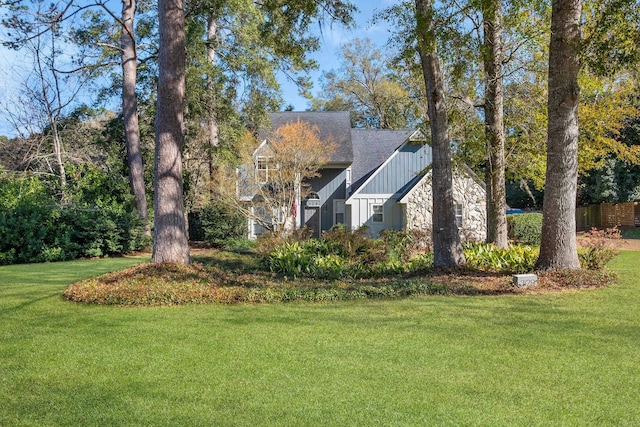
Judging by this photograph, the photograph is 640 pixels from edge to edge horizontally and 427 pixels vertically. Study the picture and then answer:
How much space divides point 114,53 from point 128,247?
870cm

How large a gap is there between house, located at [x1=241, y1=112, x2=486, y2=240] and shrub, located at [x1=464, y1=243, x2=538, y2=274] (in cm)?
926

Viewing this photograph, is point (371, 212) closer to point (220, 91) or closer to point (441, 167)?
point (220, 91)

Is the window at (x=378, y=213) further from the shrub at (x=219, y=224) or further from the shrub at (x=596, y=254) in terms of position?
the shrub at (x=596, y=254)

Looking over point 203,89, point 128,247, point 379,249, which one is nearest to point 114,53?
point 203,89

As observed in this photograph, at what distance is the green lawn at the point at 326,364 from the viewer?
3412 mm

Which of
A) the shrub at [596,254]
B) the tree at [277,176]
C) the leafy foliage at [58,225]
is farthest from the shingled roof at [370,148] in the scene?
the shrub at [596,254]

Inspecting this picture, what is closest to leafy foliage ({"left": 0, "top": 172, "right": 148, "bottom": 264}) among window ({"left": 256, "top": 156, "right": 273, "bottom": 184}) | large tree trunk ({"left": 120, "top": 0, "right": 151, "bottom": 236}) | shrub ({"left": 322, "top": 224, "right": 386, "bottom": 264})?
large tree trunk ({"left": 120, "top": 0, "right": 151, "bottom": 236})

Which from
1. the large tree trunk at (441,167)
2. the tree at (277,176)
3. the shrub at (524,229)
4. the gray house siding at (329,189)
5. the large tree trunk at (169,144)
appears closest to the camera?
the large tree trunk at (169,144)

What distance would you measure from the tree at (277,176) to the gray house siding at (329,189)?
14.0 feet

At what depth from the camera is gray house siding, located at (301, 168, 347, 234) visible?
84.9ft

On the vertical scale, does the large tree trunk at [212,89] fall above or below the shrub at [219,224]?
above

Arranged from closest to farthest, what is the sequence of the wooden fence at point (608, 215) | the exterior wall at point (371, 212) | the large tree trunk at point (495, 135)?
the large tree trunk at point (495, 135) → the exterior wall at point (371, 212) → the wooden fence at point (608, 215)

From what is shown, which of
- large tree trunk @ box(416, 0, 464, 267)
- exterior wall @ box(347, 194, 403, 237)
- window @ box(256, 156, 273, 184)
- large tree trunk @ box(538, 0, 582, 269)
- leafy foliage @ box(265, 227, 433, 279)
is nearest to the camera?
large tree trunk @ box(538, 0, 582, 269)

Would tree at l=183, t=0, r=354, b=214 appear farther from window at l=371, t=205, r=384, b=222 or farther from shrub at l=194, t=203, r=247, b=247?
window at l=371, t=205, r=384, b=222
